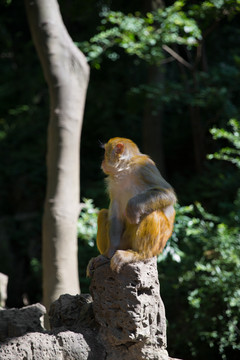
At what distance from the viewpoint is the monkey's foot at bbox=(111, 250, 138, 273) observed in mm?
3214

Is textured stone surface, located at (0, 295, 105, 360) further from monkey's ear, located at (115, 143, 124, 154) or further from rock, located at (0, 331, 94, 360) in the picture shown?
monkey's ear, located at (115, 143, 124, 154)

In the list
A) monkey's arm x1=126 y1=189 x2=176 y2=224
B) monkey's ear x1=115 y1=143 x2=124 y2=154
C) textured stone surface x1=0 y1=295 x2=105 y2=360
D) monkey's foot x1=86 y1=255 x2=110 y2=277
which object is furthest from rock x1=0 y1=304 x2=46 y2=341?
monkey's ear x1=115 y1=143 x2=124 y2=154

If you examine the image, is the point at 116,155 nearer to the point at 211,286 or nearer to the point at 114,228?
the point at 114,228

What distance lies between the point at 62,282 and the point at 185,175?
20.1ft

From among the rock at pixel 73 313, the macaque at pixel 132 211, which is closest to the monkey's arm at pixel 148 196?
the macaque at pixel 132 211

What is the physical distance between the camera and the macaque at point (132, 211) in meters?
3.36

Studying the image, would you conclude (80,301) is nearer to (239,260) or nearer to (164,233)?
(164,233)

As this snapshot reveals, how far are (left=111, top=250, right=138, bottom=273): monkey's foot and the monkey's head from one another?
27.0 inches

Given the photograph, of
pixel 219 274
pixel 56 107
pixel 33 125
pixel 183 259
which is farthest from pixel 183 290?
pixel 33 125

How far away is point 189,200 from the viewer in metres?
9.24

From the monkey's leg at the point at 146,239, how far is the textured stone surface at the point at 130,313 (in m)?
0.06

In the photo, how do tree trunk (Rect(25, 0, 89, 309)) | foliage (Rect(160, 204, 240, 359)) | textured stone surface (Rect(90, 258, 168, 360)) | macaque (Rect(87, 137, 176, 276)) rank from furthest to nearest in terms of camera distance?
foliage (Rect(160, 204, 240, 359)) < tree trunk (Rect(25, 0, 89, 309)) < macaque (Rect(87, 137, 176, 276)) < textured stone surface (Rect(90, 258, 168, 360))

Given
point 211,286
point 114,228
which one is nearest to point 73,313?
point 114,228

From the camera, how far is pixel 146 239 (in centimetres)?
335
